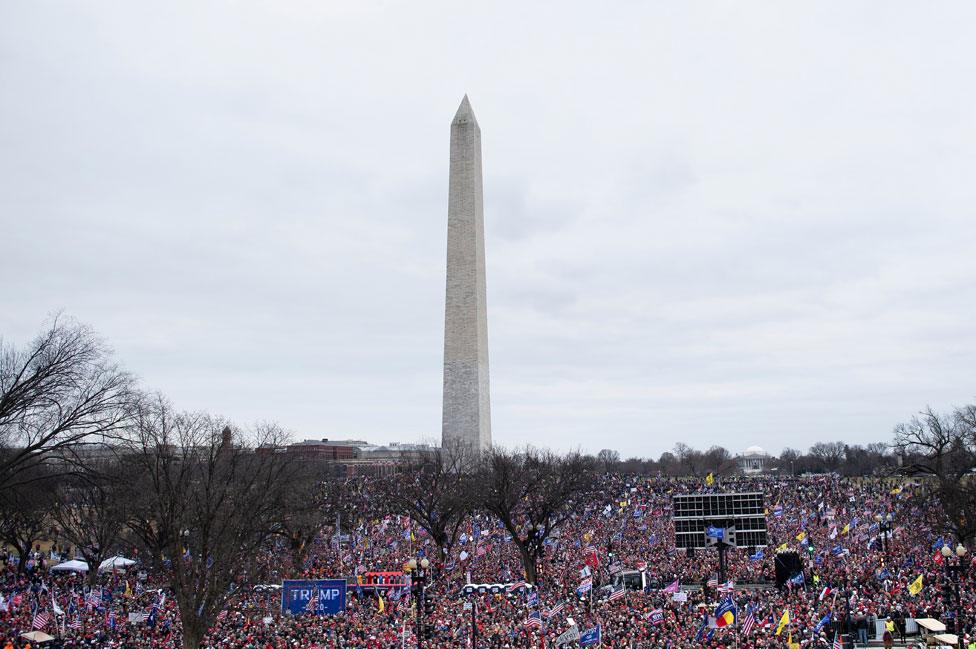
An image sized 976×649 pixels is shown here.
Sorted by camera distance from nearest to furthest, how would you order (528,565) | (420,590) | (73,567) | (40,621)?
(420,590) → (40,621) → (528,565) → (73,567)

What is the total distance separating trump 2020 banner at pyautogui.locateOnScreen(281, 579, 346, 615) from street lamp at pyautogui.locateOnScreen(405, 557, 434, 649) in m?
2.62

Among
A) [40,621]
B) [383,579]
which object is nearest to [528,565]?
[383,579]

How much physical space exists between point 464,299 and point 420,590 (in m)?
50.7

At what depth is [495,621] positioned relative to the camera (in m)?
30.7

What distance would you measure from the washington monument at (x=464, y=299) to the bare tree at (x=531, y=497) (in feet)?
22.6

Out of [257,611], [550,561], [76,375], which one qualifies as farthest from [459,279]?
[76,375]

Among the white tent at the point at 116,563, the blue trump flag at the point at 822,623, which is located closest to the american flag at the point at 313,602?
the blue trump flag at the point at 822,623

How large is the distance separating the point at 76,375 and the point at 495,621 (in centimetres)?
1624

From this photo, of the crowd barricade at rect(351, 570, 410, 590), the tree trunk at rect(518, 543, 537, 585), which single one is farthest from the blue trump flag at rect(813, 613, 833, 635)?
the crowd barricade at rect(351, 570, 410, 590)

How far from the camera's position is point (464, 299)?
76500 mm

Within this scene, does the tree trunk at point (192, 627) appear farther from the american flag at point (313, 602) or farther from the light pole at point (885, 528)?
the light pole at point (885, 528)

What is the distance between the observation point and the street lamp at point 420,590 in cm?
2536

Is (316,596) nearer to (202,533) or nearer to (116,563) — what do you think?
(202,533)

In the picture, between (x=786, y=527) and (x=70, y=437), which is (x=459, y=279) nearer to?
(x=786, y=527)
